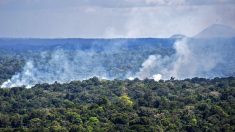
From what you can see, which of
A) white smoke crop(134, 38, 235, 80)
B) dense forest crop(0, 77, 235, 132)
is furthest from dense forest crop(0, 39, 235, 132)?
white smoke crop(134, 38, 235, 80)

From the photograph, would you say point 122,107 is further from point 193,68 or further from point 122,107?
point 193,68

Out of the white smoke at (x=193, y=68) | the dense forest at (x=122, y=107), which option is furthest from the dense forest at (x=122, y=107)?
the white smoke at (x=193, y=68)

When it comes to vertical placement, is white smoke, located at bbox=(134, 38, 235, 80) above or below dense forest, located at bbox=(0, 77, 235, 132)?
above

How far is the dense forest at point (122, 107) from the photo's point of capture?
79.1 m

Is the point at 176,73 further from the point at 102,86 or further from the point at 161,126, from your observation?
the point at 161,126

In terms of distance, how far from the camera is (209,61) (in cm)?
19938

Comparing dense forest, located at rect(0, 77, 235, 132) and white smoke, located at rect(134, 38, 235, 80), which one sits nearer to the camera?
dense forest, located at rect(0, 77, 235, 132)

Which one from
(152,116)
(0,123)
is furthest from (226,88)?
(0,123)

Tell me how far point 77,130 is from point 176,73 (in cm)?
11069

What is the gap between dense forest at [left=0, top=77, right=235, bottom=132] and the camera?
259 ft

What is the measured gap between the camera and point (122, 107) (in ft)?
305

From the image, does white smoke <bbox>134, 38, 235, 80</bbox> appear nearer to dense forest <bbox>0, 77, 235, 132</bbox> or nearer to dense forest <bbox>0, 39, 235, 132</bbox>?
dense forest <bbox>0, 39, 235, 132</bbox>

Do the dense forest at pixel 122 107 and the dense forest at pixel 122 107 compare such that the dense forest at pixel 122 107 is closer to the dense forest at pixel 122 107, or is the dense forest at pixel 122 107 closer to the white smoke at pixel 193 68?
the dense forest at pixel 122 107

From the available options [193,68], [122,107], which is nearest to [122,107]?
[122,107]
